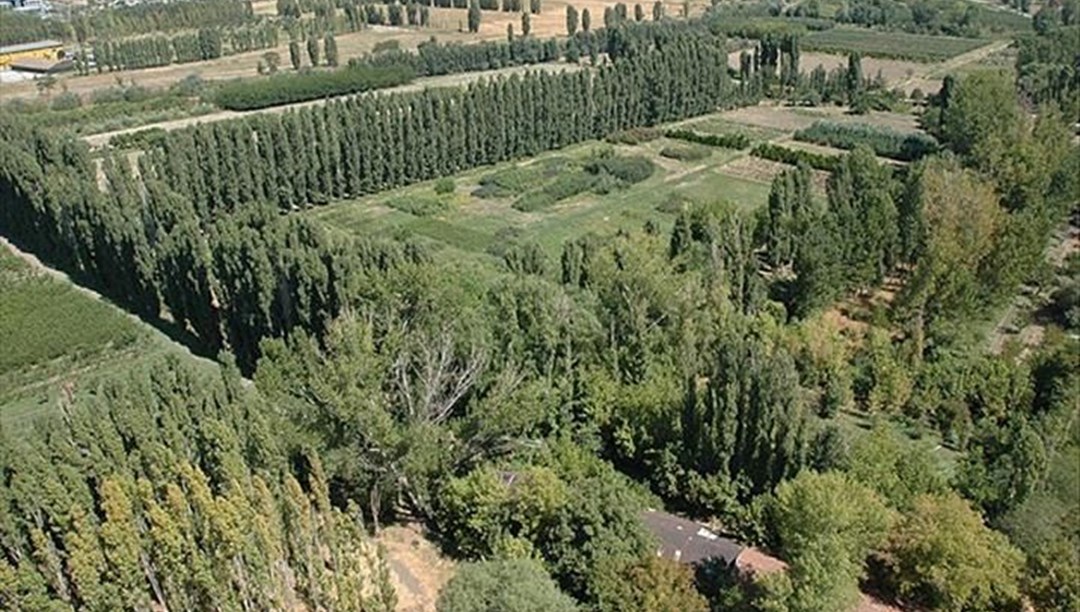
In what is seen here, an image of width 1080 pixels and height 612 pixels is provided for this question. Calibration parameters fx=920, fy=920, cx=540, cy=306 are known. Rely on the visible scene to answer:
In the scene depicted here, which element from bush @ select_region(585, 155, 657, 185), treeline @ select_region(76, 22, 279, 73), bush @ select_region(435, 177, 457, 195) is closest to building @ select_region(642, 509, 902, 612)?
bush @ select_region(435, 177, 457, 195)

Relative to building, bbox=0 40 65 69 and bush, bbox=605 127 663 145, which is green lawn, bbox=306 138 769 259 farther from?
building, bbox=0 40 65 69

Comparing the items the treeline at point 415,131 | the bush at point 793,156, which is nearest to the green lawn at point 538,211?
the treeline at point 415,131

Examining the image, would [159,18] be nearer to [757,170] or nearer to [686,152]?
[686,152]

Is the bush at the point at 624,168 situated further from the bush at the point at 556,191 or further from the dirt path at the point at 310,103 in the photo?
the dirt path at the point at 310,103

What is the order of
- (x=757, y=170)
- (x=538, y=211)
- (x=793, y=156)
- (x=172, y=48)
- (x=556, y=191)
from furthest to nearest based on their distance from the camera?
1. (x=172, y=48)
2. (x=793, y=156)
3. (x=757, y=170)
4. (x=556, y=191)
5. (x=538, y=211)

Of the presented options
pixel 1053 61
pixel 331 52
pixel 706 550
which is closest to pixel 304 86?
pixel 331 52

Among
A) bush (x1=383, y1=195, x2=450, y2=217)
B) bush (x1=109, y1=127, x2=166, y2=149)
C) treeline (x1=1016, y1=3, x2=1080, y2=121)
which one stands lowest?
bush (x1=383, y1=195, x2=450, y2=217)
